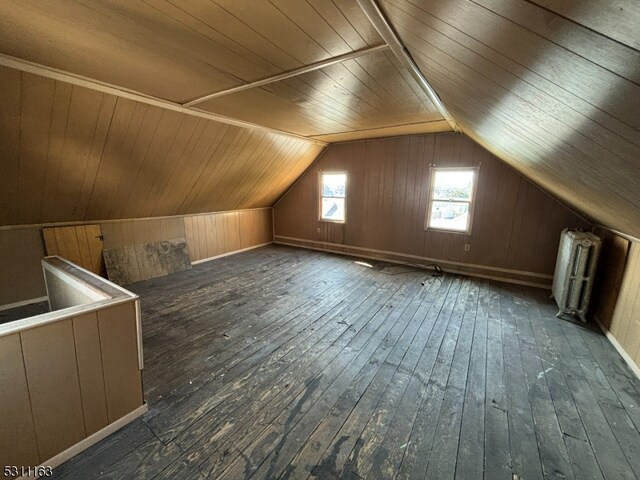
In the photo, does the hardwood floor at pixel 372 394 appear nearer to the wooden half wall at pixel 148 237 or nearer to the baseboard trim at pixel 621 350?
the baseboard trim at pixel 621 350

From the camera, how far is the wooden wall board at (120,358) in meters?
1.56

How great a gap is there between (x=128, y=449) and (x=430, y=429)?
5.73 feet

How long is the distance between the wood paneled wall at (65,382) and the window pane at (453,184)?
4.51 metres

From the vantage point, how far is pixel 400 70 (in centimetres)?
199

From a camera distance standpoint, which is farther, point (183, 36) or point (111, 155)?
point (111, 155)

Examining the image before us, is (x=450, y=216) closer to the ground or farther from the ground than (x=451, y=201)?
closer to the ground

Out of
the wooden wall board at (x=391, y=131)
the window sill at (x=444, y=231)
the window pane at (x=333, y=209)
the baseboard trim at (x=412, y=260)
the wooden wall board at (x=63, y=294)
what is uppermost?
the wooden wall board at (x=391, y=131)

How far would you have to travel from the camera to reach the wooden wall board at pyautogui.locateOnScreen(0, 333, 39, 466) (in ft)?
4.08

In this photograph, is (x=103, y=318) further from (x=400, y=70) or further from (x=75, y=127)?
(x=400, y=70)

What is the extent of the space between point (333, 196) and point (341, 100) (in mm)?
3033

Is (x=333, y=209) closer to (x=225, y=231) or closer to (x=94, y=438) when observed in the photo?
(x=225, y=231)

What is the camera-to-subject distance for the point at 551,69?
2.72 feet

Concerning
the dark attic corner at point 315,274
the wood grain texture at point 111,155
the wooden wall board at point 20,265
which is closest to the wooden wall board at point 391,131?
the dark attic corner at point 315,274

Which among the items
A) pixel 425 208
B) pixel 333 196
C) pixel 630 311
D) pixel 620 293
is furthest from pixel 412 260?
pixel 630 311
